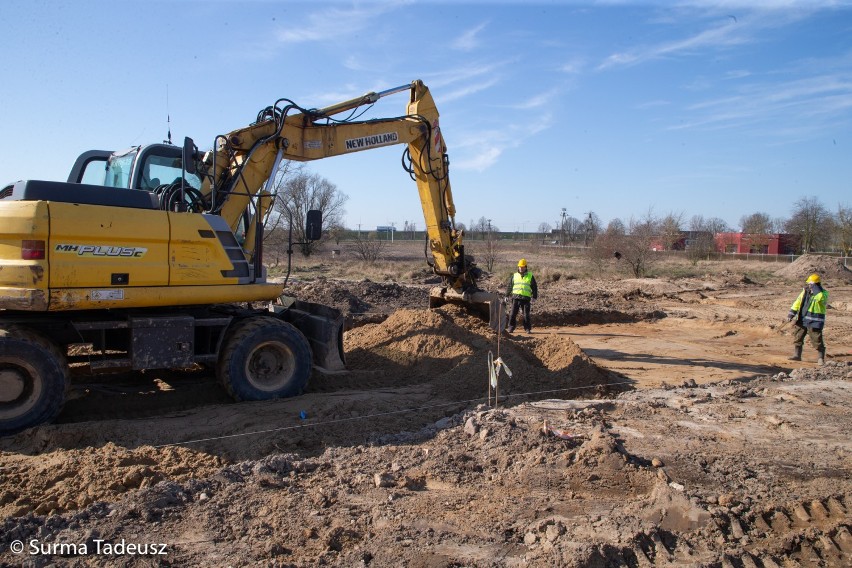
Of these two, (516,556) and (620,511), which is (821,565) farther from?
(516,556)

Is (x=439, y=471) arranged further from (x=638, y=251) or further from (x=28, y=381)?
(x=638, y=251)

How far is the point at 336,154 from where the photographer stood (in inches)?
349

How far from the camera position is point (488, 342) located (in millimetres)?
9750

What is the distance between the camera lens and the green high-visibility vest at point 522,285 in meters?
12.9

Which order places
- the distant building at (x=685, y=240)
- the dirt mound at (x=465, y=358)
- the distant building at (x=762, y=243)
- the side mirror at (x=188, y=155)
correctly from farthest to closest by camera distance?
the distant building at (x=762, y=243) → the distant building at (x=685, y=240) → the dirt mound at (x=465, y=358) → the side mirror at (x=188, y=155)

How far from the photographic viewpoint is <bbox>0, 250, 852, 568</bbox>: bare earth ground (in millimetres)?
3898

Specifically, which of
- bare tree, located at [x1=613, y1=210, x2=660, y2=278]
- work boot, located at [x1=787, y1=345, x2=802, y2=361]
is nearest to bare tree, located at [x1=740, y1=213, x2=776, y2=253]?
bare tree, located at [x1=613, y1=210, x2=660, y2=278]

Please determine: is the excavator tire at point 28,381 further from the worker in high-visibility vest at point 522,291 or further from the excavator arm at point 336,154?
the worker in high-visibility vest at point 522,291

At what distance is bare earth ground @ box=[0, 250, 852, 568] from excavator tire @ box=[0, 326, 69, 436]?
0.24 meters

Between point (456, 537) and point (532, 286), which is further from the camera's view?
point (532, 286)

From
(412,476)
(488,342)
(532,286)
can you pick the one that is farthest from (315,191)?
(412,476)

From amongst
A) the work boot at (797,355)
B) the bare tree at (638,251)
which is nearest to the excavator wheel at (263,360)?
the work boot at (797,355)

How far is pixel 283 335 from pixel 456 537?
12.9ft

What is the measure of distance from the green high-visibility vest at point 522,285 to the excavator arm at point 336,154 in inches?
66.8
